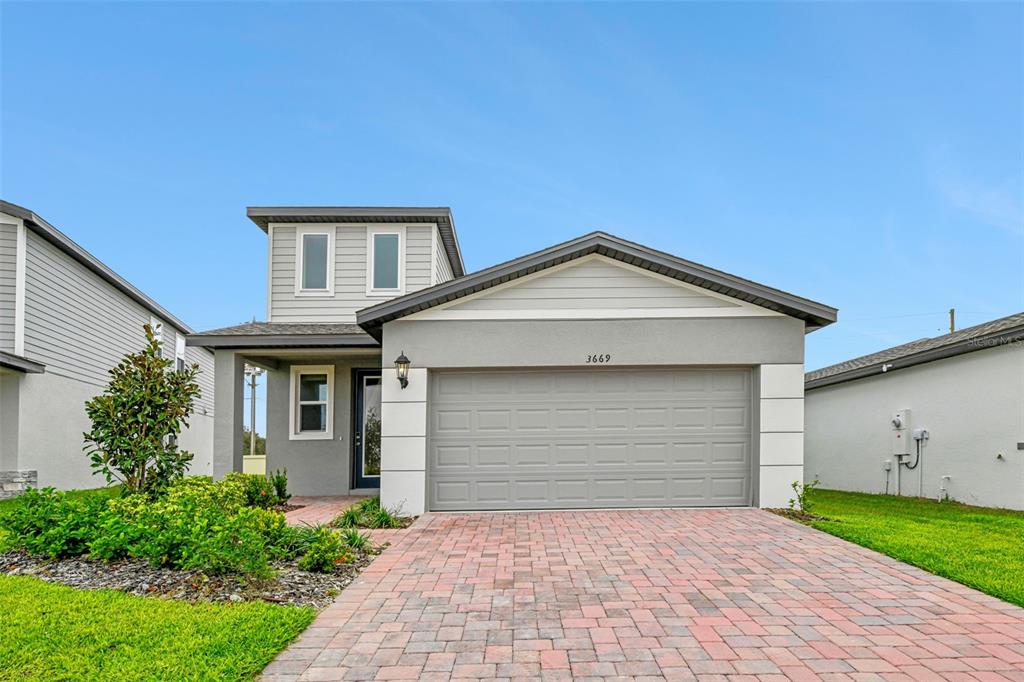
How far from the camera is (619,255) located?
32.6 ft

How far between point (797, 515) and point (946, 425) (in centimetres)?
518

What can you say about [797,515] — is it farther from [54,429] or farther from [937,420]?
[54,429]

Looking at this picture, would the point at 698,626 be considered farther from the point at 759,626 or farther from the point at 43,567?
the point at 43,567

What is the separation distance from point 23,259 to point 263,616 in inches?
512

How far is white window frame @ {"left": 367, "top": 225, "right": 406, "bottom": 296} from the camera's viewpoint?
1345cm

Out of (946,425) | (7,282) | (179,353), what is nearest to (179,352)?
(179,353)

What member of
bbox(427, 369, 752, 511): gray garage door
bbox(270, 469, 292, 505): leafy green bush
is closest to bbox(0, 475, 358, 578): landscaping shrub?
bbox(427, 369, 752, 511): gray garage door

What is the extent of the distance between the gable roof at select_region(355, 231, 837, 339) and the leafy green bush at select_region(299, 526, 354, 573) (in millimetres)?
3891

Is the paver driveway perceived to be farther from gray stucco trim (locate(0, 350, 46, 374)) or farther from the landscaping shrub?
gray stucco trim (locate(0, 350, 46, 374))

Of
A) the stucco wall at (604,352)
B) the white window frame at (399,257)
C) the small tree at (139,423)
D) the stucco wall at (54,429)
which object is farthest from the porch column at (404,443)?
the stucco wall at (54,429)

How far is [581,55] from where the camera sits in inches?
621

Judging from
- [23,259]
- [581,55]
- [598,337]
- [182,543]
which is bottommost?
[182,543]

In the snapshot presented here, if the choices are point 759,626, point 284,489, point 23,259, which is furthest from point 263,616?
point 23,259

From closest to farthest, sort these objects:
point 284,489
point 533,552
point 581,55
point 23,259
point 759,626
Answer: point 759,626 → point 533,552 → point 284,489 → point 23,259 → point 581,55
